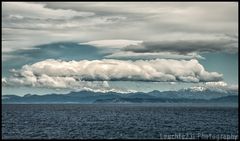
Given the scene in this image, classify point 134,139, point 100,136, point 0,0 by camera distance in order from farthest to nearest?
point 100,136 → point 134,139 → point 0,0

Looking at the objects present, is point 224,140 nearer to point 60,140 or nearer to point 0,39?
point 60,140

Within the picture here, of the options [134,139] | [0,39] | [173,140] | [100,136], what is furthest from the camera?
[100,136]

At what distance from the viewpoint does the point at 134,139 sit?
94.2m

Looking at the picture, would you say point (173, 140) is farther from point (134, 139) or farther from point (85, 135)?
point (85, 135)

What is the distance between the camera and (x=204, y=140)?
305 ft

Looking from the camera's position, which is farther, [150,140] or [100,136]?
[100,136]

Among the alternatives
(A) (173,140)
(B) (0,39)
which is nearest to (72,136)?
(A) (173,140)

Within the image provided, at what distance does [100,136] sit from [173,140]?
2325cm

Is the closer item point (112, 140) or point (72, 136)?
point (112, 140)

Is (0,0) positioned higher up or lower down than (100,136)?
higher up

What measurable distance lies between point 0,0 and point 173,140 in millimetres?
48741

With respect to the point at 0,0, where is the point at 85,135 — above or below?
below

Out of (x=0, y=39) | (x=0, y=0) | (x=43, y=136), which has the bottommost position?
(x=43, y=136)

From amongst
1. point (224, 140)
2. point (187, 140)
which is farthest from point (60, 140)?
point (224, 140)
